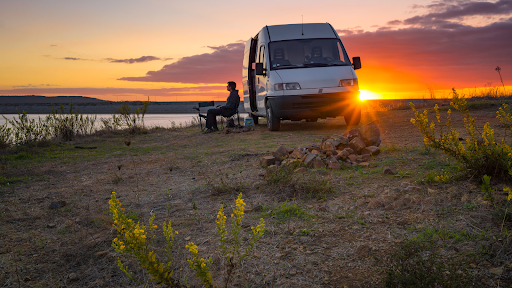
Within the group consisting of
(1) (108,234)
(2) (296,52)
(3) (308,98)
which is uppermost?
(2) (296,52)

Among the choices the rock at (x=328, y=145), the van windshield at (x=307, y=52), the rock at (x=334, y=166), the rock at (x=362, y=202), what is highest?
the van windshield at (x=307, y=52)

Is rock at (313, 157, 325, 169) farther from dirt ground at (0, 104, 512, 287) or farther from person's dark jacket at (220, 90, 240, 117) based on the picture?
person's dark jacket at (220, 90, 240, 117)

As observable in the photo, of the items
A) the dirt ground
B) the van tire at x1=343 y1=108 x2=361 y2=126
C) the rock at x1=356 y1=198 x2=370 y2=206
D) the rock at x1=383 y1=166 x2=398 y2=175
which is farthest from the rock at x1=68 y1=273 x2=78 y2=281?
the van tire at x1=343 y1=108 x2=361 y2=126

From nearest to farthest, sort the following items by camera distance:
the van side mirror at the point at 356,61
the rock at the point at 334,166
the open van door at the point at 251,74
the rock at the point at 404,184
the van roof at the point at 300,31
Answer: the rock at the point at 404,184 → the rock at the point at 334,166 → the van side mirror at the point at 356,61 → the van roof at the point at 300,31 → the open van door at the point at 251,74

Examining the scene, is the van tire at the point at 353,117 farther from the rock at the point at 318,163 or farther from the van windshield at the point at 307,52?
the rock at the point at 318,163

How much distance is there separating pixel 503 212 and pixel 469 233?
1.06 feet

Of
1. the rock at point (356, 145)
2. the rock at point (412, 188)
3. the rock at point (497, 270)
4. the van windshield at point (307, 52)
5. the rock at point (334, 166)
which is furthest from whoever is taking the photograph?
the van windshield at point (307, 52)

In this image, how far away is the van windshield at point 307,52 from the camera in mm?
9391

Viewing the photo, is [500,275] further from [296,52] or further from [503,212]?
[296,52]

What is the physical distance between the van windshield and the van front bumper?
1.04m

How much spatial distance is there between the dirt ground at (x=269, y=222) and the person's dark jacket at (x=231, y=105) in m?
6.34

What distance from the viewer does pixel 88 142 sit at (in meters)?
11.1

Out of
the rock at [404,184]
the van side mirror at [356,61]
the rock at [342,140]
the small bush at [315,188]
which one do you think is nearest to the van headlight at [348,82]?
the van side mirror at [356,61]

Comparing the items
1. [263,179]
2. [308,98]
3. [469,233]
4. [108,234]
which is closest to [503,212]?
[469,233]
